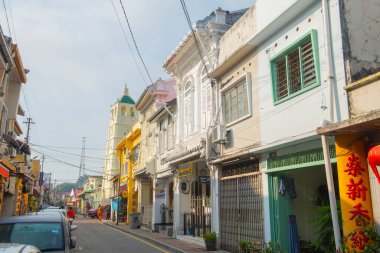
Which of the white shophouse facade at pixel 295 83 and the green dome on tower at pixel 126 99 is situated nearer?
the white shophouse facade at pixel 295 83

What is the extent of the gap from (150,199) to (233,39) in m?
18.2

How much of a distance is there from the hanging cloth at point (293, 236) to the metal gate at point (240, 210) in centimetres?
92

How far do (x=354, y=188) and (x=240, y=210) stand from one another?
5286mm

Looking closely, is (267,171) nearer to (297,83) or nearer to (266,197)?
(266,197)

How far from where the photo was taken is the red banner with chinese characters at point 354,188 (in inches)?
294

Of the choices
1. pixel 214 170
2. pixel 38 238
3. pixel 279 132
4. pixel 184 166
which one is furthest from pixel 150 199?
pixel 38 238

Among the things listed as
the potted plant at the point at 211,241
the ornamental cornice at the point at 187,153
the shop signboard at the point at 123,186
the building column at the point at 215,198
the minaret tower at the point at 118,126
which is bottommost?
the potted plant at the point at 211,241

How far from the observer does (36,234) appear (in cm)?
712

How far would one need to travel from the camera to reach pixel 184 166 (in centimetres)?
1741

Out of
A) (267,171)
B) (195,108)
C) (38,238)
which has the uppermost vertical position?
(195,108)

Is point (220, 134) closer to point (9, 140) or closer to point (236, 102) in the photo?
point (236, 102)

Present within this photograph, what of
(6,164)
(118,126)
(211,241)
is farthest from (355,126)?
(118,126)

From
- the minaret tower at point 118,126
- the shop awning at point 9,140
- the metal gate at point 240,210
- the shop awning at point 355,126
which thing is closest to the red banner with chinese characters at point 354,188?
the shop awning at point 355,126

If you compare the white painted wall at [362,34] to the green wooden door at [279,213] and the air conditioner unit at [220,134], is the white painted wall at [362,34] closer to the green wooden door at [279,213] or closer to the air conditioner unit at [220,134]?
the green wooden door at [279,213]
